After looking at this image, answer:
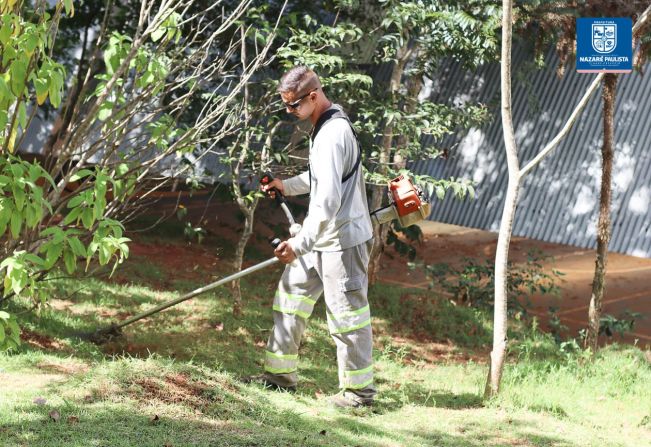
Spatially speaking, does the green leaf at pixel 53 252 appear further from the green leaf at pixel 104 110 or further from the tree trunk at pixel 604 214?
the tree trunk at pixel 604 214

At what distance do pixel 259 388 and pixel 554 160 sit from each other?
27.1ft

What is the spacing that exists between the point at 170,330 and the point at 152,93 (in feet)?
8.59

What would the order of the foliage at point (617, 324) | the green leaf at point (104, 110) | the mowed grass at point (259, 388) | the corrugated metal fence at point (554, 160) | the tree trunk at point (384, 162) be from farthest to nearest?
the corrugated metal fence at point (554, 160)
the foliage at point (617, 324)
the tree trunk at point (384, 162)
the green leaf at point (104, 110)
the mowed grass at point (259, 388)

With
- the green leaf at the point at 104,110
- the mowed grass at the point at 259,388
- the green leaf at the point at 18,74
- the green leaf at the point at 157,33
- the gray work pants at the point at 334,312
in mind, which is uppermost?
the green leaf at the point at 157,33

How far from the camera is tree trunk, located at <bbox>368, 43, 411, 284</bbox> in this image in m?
9.38

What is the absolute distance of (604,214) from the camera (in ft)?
30.1

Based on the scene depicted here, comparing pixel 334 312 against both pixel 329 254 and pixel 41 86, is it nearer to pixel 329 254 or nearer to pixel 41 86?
pixel 329 254

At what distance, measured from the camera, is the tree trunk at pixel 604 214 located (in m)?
8.88

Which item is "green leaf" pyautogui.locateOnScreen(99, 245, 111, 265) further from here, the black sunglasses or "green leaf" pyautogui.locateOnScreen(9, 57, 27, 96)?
the black sunglasses

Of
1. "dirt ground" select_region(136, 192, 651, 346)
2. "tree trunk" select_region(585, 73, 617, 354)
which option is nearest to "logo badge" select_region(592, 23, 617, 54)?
"tree trunk" select_region(585, 73, 617, 354)

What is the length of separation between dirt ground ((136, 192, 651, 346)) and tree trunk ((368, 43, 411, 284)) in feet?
2.91

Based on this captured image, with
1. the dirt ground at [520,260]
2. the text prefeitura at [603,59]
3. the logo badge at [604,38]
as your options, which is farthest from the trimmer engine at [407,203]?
the dirt ground at [520,260]

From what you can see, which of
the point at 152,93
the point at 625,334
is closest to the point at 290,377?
the point at 152,93

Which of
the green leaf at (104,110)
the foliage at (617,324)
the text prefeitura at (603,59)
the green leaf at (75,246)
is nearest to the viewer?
the green leaf at (75,246)
